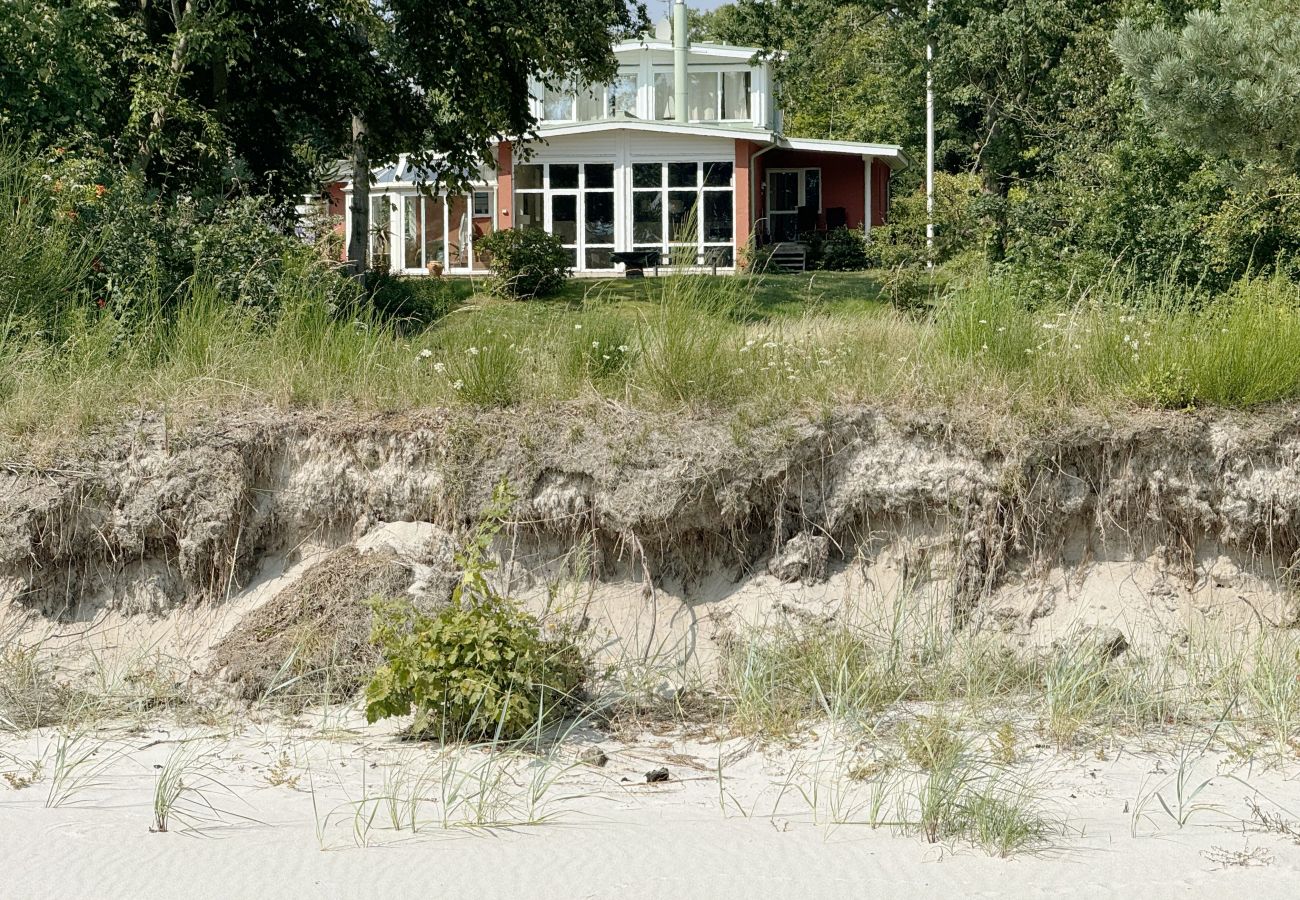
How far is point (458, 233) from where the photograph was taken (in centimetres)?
3403

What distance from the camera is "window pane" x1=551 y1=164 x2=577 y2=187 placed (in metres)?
32.5

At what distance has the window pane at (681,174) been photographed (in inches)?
1267

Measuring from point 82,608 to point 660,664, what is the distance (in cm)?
356

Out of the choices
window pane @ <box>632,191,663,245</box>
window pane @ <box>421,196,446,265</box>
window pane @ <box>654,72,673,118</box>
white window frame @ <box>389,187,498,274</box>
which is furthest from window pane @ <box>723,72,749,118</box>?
window pane @ <box>421,196,446,265</box>

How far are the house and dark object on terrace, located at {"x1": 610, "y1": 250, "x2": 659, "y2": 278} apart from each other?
0.72 ft

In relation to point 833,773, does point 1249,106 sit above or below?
above

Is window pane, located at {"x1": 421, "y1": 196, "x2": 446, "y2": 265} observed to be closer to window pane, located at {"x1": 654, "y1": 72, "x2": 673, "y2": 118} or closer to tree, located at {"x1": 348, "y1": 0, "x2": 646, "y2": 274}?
window pane, located at {"x1": 654, "y1": 72, "x2": 673, "y2": 118}

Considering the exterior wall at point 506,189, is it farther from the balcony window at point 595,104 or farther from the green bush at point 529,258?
the green bush at point 529,258

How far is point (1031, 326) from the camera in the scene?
8250 millimetres

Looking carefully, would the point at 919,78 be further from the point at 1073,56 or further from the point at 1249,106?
the point at 1249,106

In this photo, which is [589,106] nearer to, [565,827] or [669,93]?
[669,93]

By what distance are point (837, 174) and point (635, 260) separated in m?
8.71

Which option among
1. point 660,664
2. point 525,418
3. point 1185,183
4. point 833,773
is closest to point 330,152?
point 1185,183

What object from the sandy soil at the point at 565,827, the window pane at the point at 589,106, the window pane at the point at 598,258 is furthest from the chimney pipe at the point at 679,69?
the sandy soil at the point at 565,827
